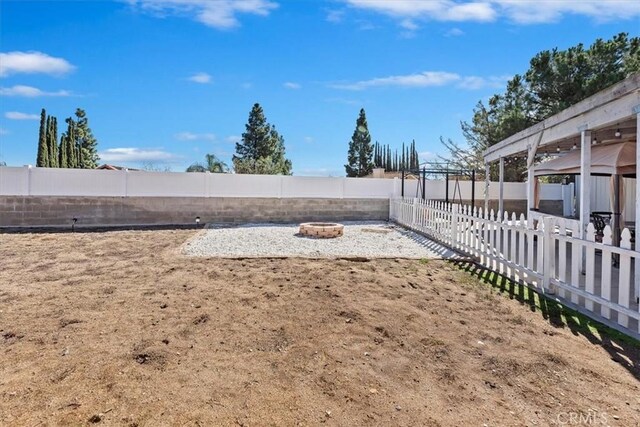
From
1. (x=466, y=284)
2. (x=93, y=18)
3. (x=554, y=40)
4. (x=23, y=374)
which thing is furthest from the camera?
(x=554, y=40)

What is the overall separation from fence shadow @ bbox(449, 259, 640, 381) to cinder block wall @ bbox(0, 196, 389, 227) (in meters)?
7.70

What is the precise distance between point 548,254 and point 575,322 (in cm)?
116

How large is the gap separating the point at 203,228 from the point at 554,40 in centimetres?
1506

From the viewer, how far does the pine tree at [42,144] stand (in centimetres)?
2289

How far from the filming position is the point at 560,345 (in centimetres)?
306

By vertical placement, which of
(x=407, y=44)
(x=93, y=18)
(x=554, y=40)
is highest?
(x=554, y=40)

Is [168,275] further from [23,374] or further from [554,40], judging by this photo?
[554,40]

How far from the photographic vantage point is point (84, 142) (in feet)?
102

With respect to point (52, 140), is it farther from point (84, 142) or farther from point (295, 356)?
point (295, 356)

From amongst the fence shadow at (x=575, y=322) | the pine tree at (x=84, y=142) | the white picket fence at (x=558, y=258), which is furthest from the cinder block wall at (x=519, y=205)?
the pine tree at (x=84, y=142)

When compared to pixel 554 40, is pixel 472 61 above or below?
below

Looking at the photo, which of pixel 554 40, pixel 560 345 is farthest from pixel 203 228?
pixel 554 40

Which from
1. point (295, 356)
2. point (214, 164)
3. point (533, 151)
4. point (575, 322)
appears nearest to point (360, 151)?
point (214, 164)

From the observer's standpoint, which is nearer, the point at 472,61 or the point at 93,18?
the point at 93,18
